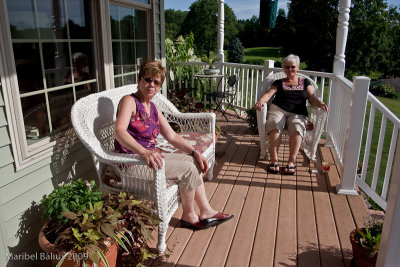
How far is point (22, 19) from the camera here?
2023mm

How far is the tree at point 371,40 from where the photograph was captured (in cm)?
2536

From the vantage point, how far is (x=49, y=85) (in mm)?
2303

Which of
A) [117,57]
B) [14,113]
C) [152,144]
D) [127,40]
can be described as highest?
[127,40]

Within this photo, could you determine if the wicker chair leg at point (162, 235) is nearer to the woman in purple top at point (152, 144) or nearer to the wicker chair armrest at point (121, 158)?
the woman in purple top at point (152, 144)

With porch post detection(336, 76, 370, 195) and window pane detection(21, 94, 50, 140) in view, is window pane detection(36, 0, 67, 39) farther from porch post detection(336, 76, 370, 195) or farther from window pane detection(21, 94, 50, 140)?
porch post detection(336, 76, 370, 195)

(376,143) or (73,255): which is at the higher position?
(73,255)

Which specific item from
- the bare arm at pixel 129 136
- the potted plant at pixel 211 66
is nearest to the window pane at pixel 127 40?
the bare arm at pixel 129 136

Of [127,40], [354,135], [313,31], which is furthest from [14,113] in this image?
[313,31]

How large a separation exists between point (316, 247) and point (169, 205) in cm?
105

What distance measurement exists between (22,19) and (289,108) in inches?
105


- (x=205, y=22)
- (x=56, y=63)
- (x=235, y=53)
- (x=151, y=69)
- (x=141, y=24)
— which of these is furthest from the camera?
(x=205, y=22)

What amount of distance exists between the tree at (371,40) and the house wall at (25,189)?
1064 inches

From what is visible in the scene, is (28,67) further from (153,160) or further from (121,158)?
(153,160)

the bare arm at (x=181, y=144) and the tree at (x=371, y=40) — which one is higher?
the tree at (x=371, y=40)
